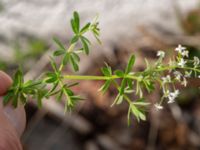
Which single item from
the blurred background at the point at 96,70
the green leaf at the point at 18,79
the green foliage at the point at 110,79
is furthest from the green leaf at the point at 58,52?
the blurred background at the point at 96,70

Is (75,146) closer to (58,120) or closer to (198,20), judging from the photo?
(58,120)

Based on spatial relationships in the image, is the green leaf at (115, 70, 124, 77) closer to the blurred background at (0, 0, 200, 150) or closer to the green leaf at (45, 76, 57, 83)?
the green leaf at (45, 76, 57, 83)

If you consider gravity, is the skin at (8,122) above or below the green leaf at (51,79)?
below

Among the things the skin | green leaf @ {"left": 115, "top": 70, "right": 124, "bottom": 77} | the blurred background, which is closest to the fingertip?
the skin

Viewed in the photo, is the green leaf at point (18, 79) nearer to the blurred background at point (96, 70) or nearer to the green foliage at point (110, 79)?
the green foliage at point (110, 79)

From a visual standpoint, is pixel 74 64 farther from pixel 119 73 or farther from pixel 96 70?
pixel 96 70

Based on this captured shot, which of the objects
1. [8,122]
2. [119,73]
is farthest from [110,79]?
[8,122]
